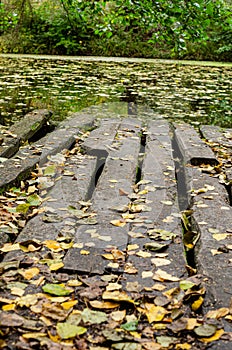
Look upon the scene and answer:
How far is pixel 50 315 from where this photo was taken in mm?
1688

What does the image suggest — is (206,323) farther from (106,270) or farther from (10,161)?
(10,161)

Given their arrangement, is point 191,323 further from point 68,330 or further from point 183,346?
point 68,330

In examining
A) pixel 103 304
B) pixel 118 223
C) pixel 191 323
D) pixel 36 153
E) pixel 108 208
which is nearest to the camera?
pixel 191 323

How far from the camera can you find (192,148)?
13.1ft

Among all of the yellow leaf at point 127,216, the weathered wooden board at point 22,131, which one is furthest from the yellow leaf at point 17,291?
the weathered wooden board at point 22,131

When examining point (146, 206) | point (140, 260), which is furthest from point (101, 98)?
point (140, 260)

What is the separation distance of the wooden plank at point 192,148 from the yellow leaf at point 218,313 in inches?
79.0

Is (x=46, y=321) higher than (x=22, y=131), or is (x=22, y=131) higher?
(x=22, y=131)

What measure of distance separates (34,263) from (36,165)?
153 centimetres

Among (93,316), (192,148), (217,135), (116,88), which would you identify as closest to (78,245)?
(93,316)

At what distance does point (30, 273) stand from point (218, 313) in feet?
2.58

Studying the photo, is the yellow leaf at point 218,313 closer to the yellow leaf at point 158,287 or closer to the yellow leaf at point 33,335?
the yellow leaf at point 158,287

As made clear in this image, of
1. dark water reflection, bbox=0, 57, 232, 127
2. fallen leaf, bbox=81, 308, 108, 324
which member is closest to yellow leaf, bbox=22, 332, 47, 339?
fallen leaf, bbox=81, 308, 108, 324

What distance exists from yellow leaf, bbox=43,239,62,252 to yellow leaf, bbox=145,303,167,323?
23.0 inches
